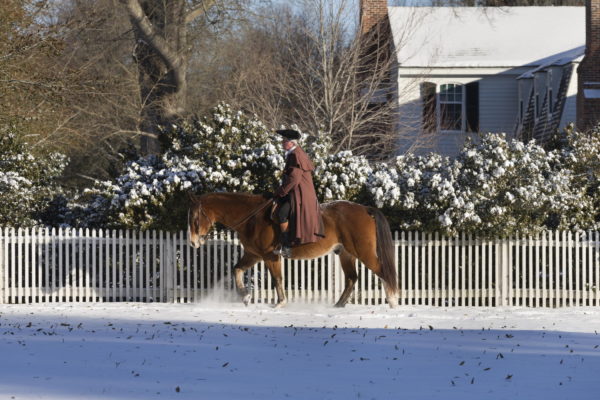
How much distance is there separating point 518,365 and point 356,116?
16.0 m

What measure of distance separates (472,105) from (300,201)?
2156 cm

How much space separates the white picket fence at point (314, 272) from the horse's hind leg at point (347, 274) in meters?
1.46

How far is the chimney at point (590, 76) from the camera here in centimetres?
3120

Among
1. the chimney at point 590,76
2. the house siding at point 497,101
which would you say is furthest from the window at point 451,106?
the chimney at point 590,76

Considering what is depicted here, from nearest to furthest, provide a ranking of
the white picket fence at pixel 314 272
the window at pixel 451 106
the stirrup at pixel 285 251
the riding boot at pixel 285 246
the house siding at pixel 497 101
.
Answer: the riding boot at pixel 285 246, the stirrup at pixel 285 251, the white picket fence at pixel 314 272, the window at pixel 451 106, the house siding at pixel 497 101

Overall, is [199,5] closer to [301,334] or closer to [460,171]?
[460,171]

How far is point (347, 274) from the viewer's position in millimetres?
16500

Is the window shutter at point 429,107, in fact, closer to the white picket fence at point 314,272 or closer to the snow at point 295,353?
the white picket fence at point 314,272

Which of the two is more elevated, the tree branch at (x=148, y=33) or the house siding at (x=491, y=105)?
the tree branch at (x=148, y=33)

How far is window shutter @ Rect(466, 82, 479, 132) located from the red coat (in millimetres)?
21050

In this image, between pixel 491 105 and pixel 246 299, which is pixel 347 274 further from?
pixel 491 105

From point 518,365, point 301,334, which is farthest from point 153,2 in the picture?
point 518,365

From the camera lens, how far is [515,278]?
60.0ft

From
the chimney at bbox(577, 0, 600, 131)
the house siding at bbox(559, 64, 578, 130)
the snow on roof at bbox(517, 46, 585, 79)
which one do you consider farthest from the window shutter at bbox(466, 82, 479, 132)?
the chimney at bbox(577, 0, 600, 131)
